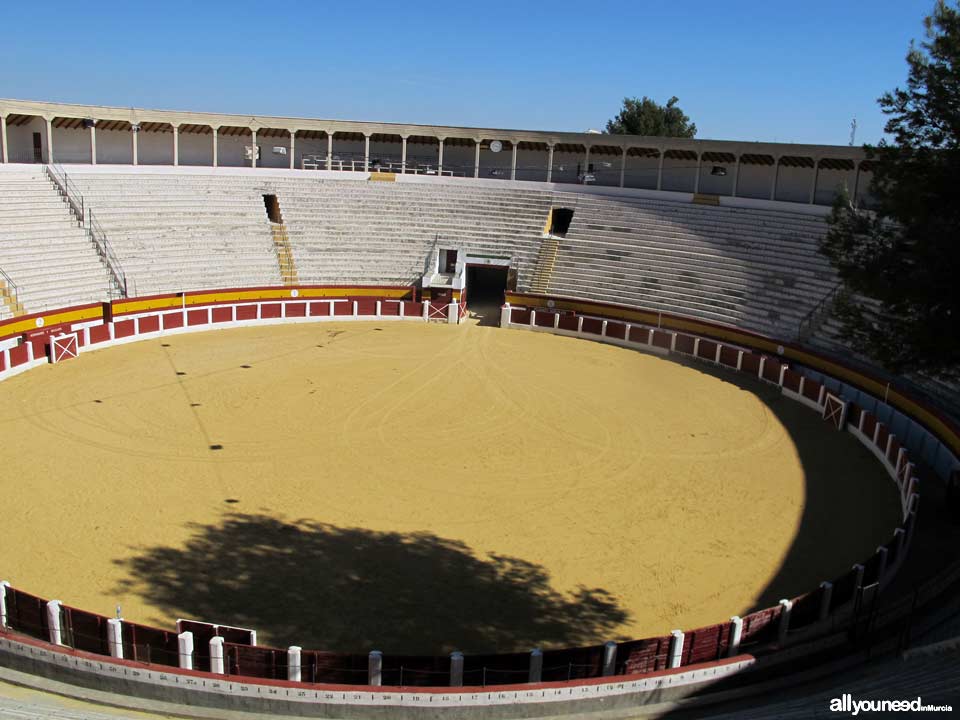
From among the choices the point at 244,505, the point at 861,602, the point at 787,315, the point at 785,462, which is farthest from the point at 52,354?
the point at 787,315

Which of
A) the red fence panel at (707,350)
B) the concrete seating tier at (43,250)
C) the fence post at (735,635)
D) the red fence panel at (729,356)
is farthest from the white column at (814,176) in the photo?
the fence post at (735,635)

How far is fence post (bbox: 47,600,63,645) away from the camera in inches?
384

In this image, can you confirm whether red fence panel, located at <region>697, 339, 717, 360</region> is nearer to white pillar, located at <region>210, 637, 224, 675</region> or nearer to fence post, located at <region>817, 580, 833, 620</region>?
fence post, located at <region>817, 580, 833, 620</region>

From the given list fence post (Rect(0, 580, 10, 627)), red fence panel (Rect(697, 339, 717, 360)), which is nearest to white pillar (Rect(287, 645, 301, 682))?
fence post (Rect(0, 580, 10, 627))

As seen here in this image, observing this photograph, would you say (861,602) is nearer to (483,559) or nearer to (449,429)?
(483,559)

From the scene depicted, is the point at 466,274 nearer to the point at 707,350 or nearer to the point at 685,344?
the point at 685,344

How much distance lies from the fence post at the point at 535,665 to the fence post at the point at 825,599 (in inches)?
169

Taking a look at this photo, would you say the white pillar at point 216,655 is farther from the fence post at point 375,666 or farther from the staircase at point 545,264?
the staircase at point 545,264

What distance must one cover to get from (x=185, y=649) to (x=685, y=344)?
2260 centimetres

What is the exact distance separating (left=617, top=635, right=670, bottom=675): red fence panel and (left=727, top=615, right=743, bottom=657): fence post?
0.97m

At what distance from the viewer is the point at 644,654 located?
9.73 metres

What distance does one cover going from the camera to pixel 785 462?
1838 cm

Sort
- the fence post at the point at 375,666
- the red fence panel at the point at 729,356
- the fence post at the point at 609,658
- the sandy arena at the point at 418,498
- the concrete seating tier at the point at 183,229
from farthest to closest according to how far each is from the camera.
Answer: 1. the concrete seating tier at the point at 183,229
2. the red fence panel at the point at 729,356
3. the sandy arena at the point at 418,498
4. the fence post at the point at 609,658
5. the fence post at the point at 375,666

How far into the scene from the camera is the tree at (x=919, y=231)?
1122 centimetres
